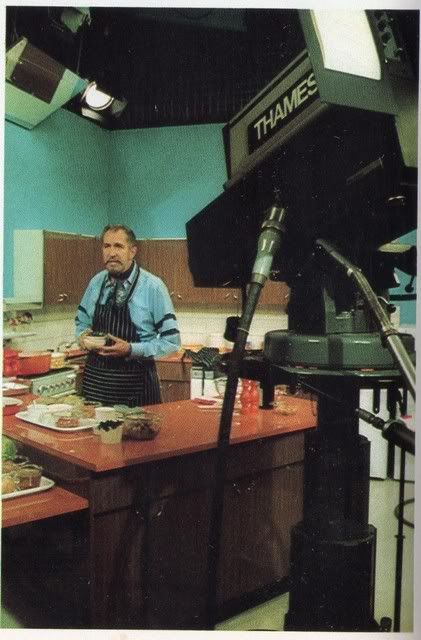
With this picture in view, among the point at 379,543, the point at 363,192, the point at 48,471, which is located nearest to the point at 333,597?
the point at 363,192

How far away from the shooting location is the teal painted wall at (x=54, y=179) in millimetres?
3627

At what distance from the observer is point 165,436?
1722mm

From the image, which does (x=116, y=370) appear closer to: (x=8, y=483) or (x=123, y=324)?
(x=123, y=324)

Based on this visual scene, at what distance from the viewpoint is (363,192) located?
0.74 meters

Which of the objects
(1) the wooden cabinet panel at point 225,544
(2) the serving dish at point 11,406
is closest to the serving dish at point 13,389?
(2) the serving dish at point 11,406

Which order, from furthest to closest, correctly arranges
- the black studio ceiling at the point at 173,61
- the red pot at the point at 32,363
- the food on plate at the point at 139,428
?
1. the black studio ceiling at the point at 173,61
2. the red pot at the point at 32,363
3. the food on plate at the point at 139,428

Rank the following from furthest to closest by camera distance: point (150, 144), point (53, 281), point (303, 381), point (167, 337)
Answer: point (150, 144) < point (53, 281) < point (167, 337) < point (303, 381)

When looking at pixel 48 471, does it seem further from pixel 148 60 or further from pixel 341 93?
pixel 148 60

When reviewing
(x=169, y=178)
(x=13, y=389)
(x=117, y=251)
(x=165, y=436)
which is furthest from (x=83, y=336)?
(x=169, y=178)

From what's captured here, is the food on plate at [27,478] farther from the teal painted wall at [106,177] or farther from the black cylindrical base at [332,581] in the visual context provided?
the teal painted wall at [106,177]

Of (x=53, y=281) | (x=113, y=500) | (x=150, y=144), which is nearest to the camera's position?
(x=113, y=500)

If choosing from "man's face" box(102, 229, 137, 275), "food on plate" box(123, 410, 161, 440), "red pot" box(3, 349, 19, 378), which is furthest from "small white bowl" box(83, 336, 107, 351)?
"red pot" box(3, 349, 19, 378)

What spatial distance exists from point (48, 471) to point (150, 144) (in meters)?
3.20

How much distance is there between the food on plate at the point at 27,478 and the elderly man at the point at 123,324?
2.19 ft
